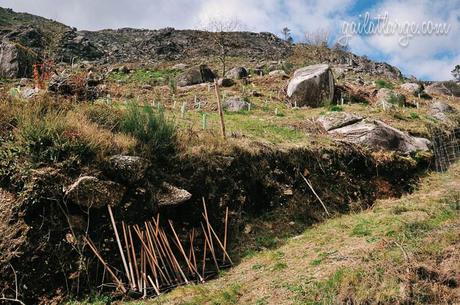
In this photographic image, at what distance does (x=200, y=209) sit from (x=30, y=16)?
5164cm

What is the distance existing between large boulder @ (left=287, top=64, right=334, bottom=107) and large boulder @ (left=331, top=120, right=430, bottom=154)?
182 inches

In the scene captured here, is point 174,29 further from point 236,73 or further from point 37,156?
point 37,156

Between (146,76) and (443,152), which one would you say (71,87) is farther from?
(146,76)

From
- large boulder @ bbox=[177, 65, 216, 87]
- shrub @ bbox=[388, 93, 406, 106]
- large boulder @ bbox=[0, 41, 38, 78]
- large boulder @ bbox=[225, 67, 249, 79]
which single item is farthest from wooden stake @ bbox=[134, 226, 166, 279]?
large boulder @ bbox=[225, 67, 249, 79]

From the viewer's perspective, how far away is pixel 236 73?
975 inches

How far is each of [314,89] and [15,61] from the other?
14.0 m

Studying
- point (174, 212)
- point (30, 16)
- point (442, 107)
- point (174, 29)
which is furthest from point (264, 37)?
point (174, 212)

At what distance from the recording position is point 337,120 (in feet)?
42.4

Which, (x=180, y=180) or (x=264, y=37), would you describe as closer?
(x=180, y=180)

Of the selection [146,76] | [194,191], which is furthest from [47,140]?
[146,76]

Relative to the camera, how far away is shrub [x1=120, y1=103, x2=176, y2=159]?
314 inches

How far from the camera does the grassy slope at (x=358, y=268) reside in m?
5.10

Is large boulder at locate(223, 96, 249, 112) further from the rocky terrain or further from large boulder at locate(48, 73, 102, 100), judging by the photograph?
large boulder at locate(48, 73, 102, 100)

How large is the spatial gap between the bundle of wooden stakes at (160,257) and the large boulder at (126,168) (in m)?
0.73
